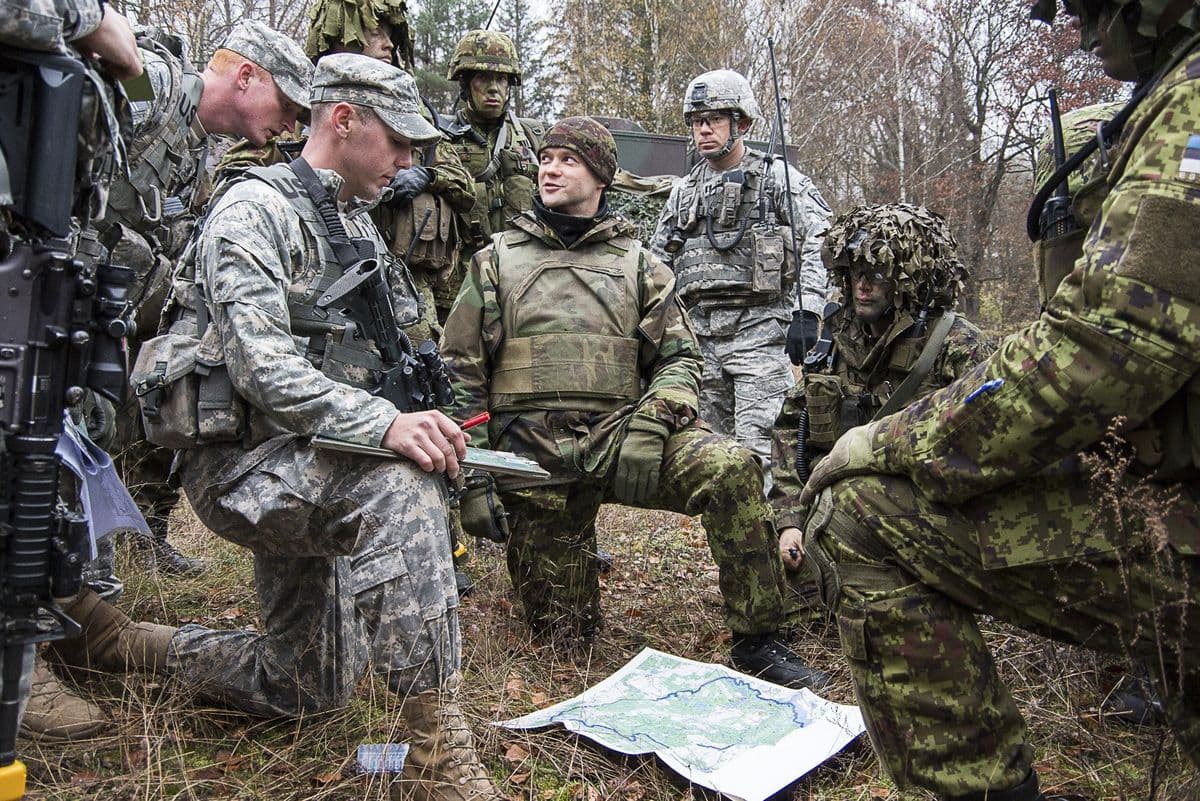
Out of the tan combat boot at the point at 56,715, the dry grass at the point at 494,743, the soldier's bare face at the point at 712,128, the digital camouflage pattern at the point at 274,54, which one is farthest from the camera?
the soldier's bare face at the point at 712,128

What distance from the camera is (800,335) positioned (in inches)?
217

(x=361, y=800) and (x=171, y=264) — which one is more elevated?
(x=171, y=264)

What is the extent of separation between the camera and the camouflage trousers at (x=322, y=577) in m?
2.64

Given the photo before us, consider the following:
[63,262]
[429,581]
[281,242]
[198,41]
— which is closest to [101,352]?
[63,262]

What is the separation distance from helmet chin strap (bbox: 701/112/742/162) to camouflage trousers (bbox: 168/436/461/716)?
435cm

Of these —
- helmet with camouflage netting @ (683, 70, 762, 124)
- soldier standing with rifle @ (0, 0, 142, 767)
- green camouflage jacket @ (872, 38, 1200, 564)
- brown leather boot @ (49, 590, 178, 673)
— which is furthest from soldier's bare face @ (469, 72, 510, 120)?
green camouflage jacket @ (872, 38, 1200, 564)

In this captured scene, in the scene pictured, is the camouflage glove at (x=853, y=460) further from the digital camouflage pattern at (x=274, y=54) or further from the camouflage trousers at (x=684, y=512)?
the digital camouflage pattern at (x=274, y=54)

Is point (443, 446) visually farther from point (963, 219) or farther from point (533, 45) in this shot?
point (533, 45)

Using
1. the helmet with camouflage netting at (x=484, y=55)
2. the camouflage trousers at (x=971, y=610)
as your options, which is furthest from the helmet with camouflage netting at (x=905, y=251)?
the helmet with camouflage netting at (x=484, y=55)

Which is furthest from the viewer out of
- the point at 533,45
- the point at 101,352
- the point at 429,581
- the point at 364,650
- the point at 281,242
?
the point at 533,45

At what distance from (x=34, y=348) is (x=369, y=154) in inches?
50.2

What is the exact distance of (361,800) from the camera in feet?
8.86

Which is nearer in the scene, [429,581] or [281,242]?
[429,581]

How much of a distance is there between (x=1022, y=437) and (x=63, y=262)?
198 cm
